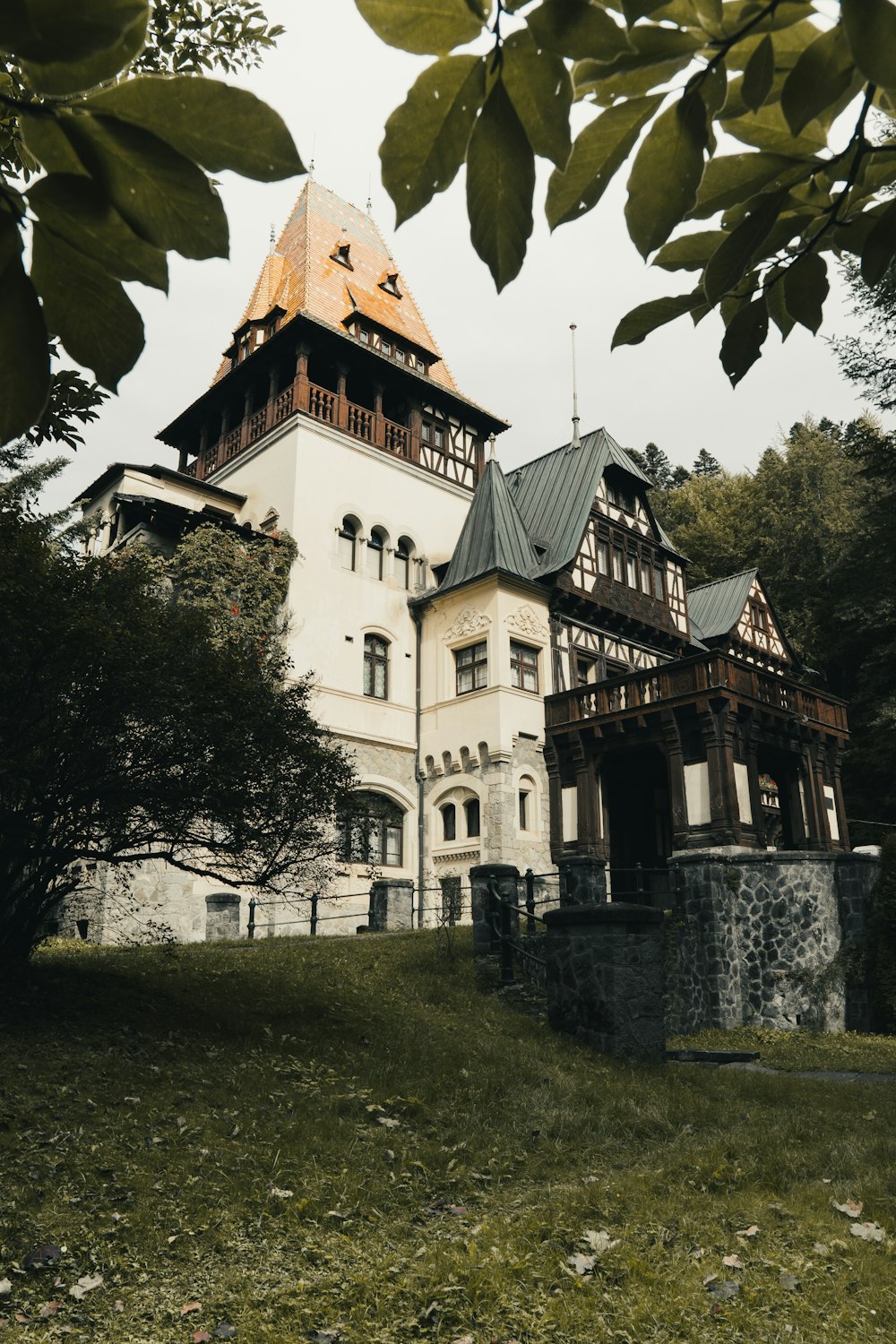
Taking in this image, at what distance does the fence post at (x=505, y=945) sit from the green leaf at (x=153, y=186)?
1278cm

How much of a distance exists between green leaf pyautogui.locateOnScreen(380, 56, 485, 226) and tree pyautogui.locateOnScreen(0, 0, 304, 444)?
17 cm

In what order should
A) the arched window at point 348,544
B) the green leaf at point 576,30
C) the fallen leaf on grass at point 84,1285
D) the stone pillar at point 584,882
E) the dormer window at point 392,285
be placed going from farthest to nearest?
the dormer window at point 392,285, the arched window at point 348,544, the stone pillar at point 584,882, the fallen leaf on grass at point 84,1285, the green leaf at point 576,30

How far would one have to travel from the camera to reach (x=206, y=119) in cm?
98

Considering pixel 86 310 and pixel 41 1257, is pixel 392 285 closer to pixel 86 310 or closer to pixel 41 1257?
pixel 41 1257

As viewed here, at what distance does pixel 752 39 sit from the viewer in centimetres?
126

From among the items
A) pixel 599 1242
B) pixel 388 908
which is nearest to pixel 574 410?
pixel 388 908

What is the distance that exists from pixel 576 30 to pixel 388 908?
2001cm

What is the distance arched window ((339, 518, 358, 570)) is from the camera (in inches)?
1016

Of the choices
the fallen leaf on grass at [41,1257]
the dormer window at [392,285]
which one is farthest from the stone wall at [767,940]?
the dormer window at [392,285]

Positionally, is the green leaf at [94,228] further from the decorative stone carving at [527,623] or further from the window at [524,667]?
the decorative stone carving at [527,623]

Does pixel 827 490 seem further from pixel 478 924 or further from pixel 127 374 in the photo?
pixel 127 374

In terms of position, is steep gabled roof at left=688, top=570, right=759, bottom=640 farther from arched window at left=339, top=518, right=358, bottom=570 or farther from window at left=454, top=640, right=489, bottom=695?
arched window at left=339, top=518, right=358, bottom=570

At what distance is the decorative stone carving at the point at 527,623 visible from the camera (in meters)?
25.2

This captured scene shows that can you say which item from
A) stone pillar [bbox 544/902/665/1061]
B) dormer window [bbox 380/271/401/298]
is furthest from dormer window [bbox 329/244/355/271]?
stone pillar [bbox 544/902/665/1061]
